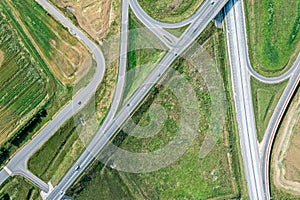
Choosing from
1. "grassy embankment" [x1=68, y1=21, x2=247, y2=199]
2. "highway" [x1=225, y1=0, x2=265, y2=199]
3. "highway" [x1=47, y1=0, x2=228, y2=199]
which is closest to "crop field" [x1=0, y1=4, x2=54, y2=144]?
"highway" [x1=47, y1=0, x2=228, y2=199]

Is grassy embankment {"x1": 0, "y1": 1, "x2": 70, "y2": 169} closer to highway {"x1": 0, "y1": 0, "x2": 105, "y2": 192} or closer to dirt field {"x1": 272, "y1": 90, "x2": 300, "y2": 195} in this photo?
highway {"x1": 0, "y1": 0, "x2": 105, "y2": 192}

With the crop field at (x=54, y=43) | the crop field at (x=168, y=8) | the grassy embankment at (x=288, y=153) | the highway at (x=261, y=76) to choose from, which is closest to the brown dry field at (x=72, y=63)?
the crop field at (x=54, y=43)

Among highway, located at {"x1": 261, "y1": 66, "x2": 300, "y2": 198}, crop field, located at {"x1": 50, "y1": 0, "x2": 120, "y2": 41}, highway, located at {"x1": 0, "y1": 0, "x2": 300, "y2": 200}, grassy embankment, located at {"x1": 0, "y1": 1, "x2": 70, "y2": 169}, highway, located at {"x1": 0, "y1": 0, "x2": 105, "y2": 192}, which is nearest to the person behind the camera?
highway, located at {"x1": 0, "y1": 0, "x2": 300, "y2": 200}

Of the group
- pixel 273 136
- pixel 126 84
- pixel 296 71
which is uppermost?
pixel 296 71

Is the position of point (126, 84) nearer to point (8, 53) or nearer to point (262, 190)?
point (8, 53)

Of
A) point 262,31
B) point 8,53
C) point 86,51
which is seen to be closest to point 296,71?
point 262,31

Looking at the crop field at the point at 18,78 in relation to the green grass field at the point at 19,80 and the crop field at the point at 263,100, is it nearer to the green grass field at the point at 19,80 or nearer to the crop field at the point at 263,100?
the green grass field at the point at 19,80

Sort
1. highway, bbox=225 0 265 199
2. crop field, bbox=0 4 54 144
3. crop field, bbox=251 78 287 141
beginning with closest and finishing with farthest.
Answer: highway, bbox=225 0 265 199 < crop field, bbox=251 78 287 141 < crop field, bbox=0 4 54 144
